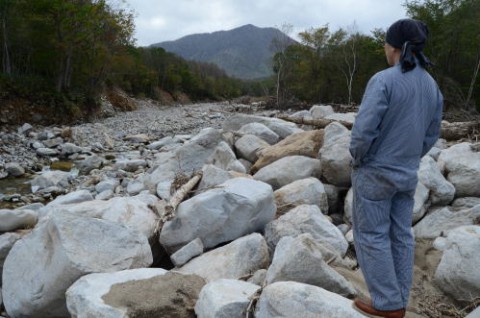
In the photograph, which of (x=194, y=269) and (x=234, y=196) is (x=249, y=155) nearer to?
(x=234, y=196)

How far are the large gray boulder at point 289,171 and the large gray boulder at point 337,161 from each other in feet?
0.53

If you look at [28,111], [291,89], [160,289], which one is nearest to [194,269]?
[160,289]

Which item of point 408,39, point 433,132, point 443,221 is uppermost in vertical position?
point 408,39

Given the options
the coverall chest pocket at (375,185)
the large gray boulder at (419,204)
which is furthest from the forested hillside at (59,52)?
the coverall chest pocket at (375,185)

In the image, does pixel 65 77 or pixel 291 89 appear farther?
pixel 291 89

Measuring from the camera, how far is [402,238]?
9.56ft

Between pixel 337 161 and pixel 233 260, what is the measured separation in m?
2.55

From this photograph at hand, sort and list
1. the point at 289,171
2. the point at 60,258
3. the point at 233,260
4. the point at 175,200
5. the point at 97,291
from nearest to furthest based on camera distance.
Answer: the point at 97,291
the point at 60,258
the point at 233,260
the point at 175,200
the point at 289,171

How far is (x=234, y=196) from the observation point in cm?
453

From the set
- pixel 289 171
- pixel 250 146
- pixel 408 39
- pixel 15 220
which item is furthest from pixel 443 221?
pixel 15 220

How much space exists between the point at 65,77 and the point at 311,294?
2270 centimetres

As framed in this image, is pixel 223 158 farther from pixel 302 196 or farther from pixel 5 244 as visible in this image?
pixel 5 244

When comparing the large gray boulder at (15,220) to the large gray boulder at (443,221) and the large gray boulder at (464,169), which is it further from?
the large gray boulder at (464,169)

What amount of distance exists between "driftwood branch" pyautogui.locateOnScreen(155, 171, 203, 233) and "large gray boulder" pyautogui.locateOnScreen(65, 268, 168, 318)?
1.04m
